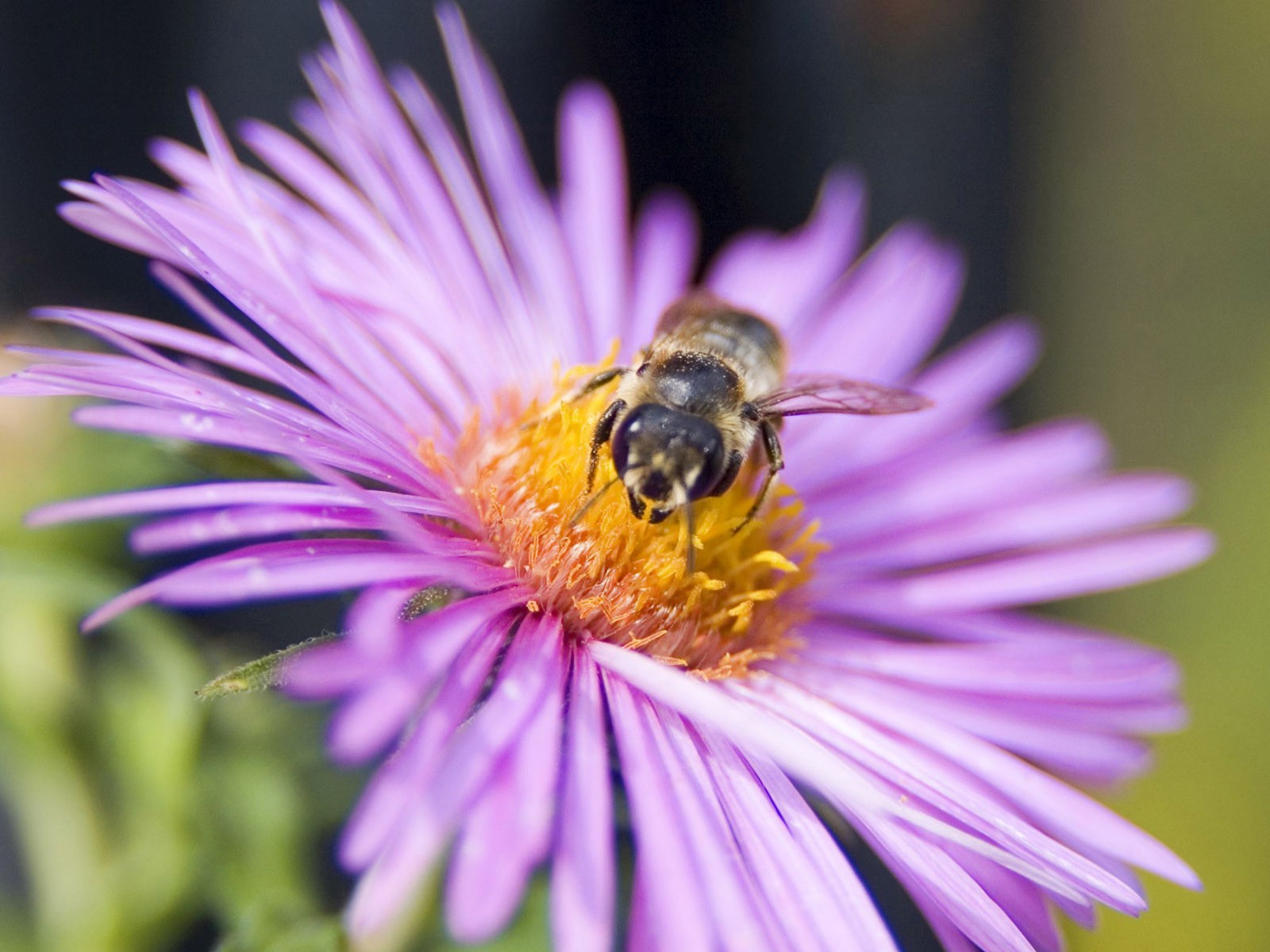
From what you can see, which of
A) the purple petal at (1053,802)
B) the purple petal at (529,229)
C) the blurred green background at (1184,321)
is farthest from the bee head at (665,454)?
the blurred green background at (1184,321)

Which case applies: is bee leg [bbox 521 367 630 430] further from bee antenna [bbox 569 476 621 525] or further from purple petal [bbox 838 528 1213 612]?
purple petal [bbox 838 528 1213 612]

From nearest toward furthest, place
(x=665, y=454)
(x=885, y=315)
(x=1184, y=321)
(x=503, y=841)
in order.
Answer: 1. (x=503, y=841)
2. (x=665, y=454)
3. (x=885, y=315)
4. (x=1184, y=321)

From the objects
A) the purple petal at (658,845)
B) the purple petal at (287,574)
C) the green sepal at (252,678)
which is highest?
the purple petal at (287,574)

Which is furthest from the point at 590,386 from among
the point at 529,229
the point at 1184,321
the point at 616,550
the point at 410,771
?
the point at 1184,321

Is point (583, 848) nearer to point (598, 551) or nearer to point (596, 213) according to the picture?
point (598, 551)

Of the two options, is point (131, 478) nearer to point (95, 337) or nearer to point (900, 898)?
point (95, 337)

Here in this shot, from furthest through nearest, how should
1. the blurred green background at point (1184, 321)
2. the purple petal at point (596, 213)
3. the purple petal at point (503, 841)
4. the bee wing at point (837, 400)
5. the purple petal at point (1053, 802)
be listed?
the blurred green background at point (1184, 321) < the purple petal at point (596, 213) < the bee wing at point (837, 400) < the purple petal at point (1053, 802) < the purple petal at point (503, 841)

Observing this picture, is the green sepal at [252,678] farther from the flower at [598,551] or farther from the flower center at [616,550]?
the flower center at [616,550]
